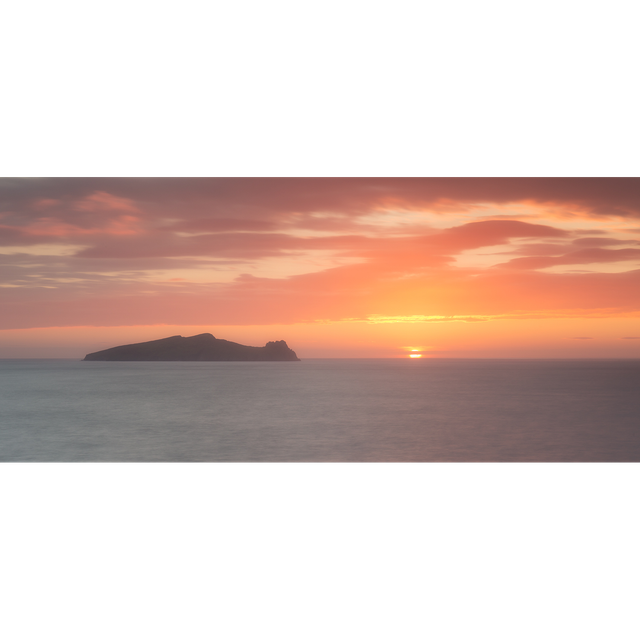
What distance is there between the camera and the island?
4.39 metres

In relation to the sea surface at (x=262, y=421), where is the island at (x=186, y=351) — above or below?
above

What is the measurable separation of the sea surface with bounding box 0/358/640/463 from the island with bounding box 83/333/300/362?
87 millimetres

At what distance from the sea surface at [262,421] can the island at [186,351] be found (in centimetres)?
9

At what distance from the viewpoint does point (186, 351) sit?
15.1ft

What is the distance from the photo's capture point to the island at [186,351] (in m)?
4.39

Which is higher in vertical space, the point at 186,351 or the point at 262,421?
the point at 186,351

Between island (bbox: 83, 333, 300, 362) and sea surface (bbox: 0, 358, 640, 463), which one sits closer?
island (bbox: 83, 333, 300, 362)

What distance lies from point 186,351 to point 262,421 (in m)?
2.49

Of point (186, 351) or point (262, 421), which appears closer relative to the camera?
point (186, 351)

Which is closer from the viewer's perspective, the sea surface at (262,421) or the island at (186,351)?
the island at (186,351)
